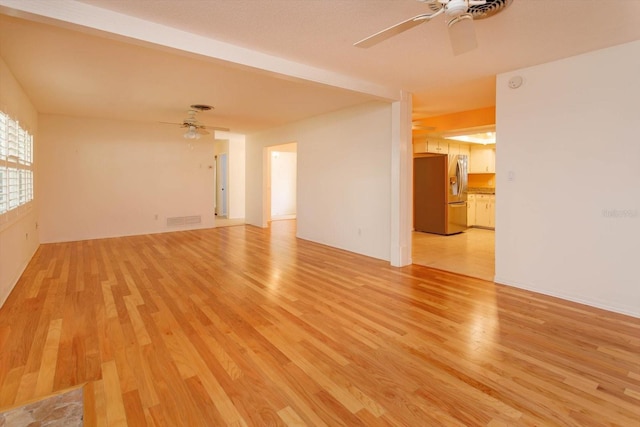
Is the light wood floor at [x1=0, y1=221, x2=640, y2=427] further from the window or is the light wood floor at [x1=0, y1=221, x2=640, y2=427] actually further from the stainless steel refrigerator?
the stainless steel refrigerator

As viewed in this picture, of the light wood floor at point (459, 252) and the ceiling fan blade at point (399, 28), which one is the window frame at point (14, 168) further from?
the light wood floor at point (459, 252)

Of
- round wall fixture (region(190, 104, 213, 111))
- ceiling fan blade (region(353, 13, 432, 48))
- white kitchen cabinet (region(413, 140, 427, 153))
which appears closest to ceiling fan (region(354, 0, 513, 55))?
ceiling fan blade (region(353, 13, 432, 48))

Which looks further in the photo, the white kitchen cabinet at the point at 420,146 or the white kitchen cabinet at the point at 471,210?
the white kitchen cabinet at the point at 471,210

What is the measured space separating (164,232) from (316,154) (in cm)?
412

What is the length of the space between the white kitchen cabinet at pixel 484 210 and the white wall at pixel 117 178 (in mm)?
6933

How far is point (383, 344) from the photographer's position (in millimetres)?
2518

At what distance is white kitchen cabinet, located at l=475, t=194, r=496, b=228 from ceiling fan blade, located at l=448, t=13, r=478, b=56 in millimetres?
6716

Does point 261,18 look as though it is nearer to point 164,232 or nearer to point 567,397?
point 567,397

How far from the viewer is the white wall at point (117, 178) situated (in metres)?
6.46

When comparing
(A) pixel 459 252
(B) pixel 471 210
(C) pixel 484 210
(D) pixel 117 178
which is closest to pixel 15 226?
(D) pixel 117 178

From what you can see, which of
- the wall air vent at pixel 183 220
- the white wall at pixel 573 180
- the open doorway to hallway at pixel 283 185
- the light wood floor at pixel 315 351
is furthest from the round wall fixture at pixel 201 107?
the open doorway to hallway at pixel 283 185

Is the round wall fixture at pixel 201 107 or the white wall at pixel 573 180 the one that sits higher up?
the round wall fixture at pixel 201 107

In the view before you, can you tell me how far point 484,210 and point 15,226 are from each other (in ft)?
29.9

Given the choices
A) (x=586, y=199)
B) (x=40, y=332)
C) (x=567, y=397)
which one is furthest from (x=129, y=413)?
(x=586, y=199)
